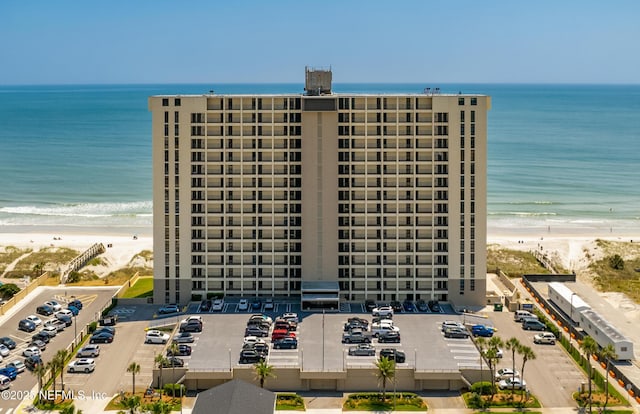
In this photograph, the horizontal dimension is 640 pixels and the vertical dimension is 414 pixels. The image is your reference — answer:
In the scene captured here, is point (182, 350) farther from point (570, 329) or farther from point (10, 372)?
point (570, 329)

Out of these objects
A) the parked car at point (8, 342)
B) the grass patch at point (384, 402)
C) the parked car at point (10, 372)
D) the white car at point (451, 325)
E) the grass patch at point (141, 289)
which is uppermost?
the grass patch at point (141, 289)

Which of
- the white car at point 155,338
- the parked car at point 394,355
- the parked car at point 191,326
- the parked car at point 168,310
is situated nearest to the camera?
the parked car at point 394,355

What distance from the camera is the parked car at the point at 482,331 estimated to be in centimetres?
7694

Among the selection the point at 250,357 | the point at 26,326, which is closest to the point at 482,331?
the point at 250,357

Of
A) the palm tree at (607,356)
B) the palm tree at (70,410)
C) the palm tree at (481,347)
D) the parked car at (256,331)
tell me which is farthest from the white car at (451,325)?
the palm tree at (70,410)

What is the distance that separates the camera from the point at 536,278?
9762 centimetres

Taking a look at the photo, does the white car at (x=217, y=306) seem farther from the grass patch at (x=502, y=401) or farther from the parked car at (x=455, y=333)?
the grass patch at (x=502, y=401)

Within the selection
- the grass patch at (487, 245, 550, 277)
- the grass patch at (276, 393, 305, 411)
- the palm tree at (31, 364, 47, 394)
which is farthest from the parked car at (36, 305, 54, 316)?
the grass patch at (487, 245, 550, 277)

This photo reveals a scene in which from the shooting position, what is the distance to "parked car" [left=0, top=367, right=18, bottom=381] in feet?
221

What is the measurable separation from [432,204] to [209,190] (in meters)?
24.5

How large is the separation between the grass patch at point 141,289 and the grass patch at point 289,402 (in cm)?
3197

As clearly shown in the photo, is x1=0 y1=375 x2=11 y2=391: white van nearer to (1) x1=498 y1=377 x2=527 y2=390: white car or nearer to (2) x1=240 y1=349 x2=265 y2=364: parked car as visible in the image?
(2) x1=240 y1=349 x2=265 y2=364: parked car

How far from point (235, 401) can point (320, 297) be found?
30273mm

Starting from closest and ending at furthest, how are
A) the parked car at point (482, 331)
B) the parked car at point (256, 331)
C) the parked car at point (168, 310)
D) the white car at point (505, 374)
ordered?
the white car at point (505, 374) → the parked car at point (256, 331) → the parked car at point (482, 331) → the parked car at point (168, 310)
